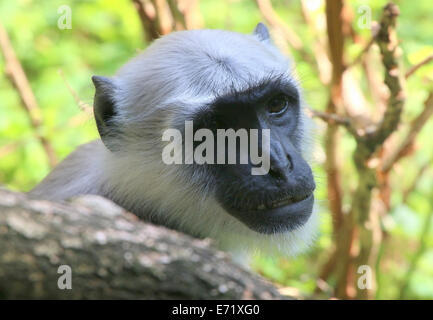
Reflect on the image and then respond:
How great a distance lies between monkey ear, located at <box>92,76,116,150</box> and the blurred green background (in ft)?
1.45

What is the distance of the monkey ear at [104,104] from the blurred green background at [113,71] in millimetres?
443

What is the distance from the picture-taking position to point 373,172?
425cm

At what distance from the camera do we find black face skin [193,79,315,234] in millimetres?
3122

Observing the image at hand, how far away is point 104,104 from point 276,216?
4.24 feet

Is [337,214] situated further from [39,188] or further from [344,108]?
[39,188]

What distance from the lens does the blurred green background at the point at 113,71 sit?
5168 millimetres

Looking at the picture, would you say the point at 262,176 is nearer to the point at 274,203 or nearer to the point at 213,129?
the point at 274,203

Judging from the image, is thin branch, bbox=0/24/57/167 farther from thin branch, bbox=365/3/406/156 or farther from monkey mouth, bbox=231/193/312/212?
thin branch, bbox=365/3/406/156

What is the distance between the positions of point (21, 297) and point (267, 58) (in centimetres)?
233

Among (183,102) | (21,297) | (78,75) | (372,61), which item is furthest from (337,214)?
(21,297)

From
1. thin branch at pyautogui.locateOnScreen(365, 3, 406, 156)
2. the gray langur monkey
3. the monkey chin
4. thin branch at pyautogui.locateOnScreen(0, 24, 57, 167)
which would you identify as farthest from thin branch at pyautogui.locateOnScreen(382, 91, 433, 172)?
thin branch at pyautogui.locateOnScreen(0, 24, 57, 167)

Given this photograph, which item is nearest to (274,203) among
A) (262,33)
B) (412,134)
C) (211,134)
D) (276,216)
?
(276,216)

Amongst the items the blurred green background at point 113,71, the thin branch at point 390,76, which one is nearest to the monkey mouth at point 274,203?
the thin branch at point 390,76

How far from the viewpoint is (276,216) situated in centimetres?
323
